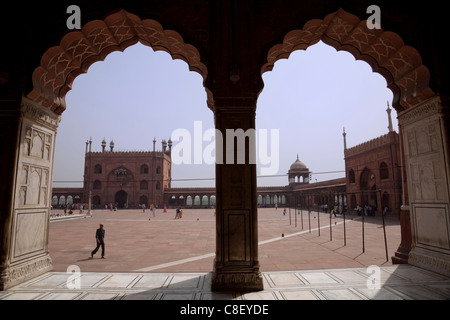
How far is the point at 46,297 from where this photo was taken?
Result: 3.90 metres

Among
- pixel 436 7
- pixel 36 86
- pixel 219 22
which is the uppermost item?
pixel 436 7

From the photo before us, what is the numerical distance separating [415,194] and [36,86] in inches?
294

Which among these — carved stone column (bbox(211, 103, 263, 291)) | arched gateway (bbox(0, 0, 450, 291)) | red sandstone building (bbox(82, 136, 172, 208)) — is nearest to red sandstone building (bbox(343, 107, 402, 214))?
arched gateway (bbox(0, 0, 450, 291))

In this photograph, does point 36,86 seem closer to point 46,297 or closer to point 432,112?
point 46,297

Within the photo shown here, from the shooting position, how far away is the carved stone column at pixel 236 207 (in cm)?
418

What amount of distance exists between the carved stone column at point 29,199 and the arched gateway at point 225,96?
2 cm

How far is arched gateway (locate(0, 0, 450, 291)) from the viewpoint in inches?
169

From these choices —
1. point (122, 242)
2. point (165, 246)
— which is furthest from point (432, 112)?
point (122, 242)

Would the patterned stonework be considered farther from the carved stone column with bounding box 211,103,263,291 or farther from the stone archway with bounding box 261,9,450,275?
the stone archway with bounding box 261,9,450,275

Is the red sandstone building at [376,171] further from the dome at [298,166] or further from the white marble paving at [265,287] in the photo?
the white marble paving at [265,287]

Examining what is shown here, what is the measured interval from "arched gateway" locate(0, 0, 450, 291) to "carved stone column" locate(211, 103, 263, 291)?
0.02 meters

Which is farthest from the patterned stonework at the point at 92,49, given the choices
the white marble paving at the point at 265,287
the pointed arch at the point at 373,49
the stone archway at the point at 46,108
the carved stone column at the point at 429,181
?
the carved stone column at the point at 429,181

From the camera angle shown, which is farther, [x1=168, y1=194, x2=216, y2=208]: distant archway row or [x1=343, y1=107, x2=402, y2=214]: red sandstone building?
[x1=168, y1=194, x2=216, y2=208]: distant archway row
